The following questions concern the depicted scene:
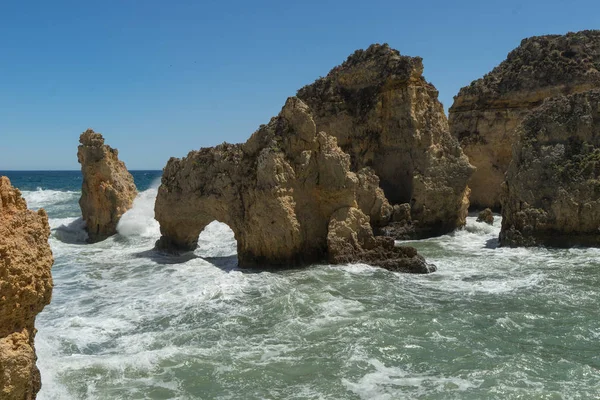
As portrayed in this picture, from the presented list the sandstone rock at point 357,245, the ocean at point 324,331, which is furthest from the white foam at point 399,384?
the sandstone rock at point 357,245

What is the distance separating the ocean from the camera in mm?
7324

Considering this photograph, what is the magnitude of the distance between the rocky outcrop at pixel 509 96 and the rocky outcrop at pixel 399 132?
6125 millimetres

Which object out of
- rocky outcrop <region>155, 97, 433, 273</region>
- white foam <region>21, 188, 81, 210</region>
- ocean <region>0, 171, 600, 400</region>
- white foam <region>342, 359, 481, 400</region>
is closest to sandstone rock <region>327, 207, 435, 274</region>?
rocky outcrop <region>155, 97, 433, 273</region>

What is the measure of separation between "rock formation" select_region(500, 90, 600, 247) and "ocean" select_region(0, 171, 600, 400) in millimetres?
2005

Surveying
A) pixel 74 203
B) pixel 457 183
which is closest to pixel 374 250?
pixel 457 183

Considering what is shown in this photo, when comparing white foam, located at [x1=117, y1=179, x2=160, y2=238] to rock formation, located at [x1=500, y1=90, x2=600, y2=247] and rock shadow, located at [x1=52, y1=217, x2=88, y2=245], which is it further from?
rock formation, located at [x1=500, y1=90, x2=600, y2=247]

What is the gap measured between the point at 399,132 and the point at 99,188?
12642 millimetres

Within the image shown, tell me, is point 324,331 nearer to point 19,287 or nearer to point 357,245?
point 19,287

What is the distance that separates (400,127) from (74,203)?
97.5 feet

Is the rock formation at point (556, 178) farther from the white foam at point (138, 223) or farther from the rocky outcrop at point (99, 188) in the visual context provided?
the rocky outcrop at point (99, 188)

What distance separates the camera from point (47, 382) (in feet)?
23.6

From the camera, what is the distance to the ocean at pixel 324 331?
7.32 m

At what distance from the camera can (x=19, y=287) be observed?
526cm

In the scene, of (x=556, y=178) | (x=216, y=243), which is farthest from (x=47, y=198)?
(x=556, y=178)
